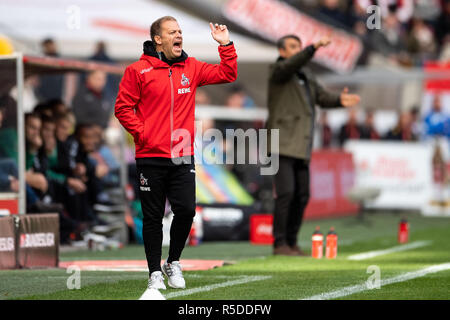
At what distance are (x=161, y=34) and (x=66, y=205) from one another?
20.3 ft

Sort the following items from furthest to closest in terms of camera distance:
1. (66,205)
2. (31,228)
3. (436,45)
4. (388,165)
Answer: (436,45), (388,165), (66,205), (31,228)

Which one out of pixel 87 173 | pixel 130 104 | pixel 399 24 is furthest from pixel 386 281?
pixel 399 24

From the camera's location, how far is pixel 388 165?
21094 mm

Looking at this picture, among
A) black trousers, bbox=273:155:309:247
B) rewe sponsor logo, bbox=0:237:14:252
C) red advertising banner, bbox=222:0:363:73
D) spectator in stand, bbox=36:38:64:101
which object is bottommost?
rewe sponsor logo, bbox=0:237:14:252

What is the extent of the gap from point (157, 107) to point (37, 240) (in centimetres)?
302

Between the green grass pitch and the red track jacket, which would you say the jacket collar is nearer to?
the red track jacket

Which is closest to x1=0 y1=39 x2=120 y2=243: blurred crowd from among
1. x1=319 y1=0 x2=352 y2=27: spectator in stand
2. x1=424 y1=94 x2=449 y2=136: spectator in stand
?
x1=424 y1=94 x2=449 y2=136: spectator in stand

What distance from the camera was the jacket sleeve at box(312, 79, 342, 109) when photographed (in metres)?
11.6

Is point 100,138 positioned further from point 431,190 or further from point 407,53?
point 407,53

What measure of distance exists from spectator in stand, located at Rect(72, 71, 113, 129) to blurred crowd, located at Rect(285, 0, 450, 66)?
30.2 ft

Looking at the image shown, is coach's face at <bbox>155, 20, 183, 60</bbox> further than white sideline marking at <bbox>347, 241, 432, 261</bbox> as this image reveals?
No

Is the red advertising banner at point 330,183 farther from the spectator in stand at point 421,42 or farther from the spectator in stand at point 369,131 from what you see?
the spectator in stand at point 421,42

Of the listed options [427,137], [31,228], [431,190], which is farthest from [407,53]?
[31,228]

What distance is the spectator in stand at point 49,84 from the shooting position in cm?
1706
